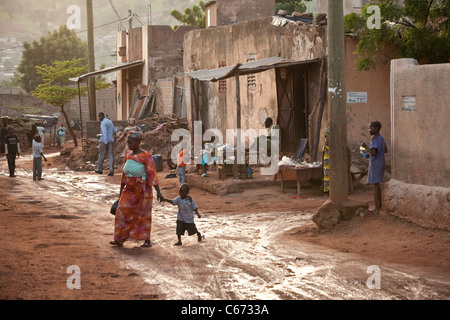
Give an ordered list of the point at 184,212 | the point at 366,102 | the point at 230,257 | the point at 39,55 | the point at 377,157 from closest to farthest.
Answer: the point at 230,257 < the point at 184,212 < the point at 377,157 < the point at 366,102 < the point at 39,55

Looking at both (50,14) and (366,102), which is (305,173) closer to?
(366,102)

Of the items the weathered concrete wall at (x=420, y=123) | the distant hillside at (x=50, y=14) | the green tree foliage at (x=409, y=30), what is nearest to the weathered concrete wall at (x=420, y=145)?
the weathered concrete wall at (x=420, y=123)

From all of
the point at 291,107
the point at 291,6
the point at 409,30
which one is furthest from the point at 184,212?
the point at 291,6

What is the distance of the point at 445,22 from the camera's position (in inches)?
469

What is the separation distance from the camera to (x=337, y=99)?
30.4 ft

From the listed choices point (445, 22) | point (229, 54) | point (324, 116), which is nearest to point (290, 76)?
point (324, 116)

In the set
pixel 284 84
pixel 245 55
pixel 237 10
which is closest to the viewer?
pixel 284 84

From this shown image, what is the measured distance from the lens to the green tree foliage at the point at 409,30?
40.3 feet

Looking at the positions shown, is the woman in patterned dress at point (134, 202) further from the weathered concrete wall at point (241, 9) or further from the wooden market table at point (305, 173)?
the weathered concrete wall at point (241, 9)

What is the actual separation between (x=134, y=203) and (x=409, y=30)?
286 inches

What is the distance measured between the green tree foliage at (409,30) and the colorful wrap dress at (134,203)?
656cm
